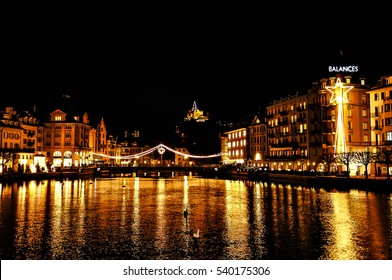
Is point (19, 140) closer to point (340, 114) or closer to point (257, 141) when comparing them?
point (257, 141)

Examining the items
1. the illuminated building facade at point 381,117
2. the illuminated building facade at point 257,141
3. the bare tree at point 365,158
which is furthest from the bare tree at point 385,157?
the illuminated building facade at point 257,141

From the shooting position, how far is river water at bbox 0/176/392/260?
27.6 metres

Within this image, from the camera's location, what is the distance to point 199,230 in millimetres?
35594

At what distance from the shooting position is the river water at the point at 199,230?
27641mm

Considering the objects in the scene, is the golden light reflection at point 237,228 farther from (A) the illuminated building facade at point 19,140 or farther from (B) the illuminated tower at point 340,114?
(A) the illuminated building facade at point 19,140

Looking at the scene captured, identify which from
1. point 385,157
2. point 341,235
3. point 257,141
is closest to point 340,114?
point 385,157

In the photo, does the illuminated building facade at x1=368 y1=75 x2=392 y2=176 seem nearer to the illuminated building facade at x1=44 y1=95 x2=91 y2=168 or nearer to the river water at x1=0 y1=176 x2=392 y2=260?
the river water at x1=0 y1=176 x2=392 y2=260

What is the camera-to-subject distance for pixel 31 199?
59.7 m

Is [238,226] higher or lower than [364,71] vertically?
lower

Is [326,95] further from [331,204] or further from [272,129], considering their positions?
[331,204]

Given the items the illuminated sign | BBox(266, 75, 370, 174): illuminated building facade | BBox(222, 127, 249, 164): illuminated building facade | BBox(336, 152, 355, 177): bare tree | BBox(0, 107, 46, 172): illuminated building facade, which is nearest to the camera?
BBox(336, 152, 355, 177): bare tree

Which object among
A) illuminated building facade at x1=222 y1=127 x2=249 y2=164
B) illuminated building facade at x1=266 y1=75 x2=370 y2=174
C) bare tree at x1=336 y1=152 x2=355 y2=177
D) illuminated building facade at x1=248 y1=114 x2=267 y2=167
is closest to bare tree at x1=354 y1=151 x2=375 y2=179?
bare tree at x1=336 y1=152 x2=355 y2=177
